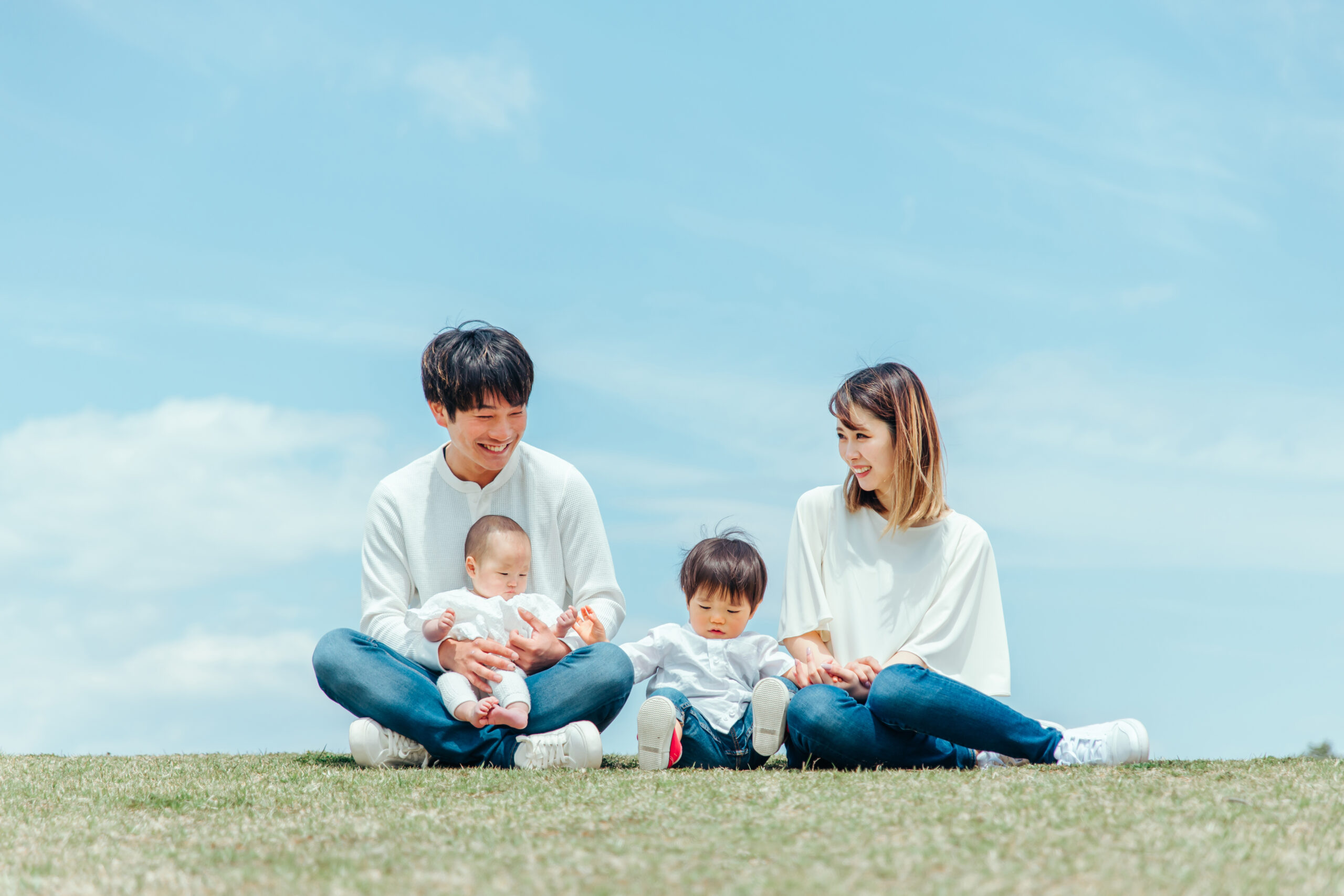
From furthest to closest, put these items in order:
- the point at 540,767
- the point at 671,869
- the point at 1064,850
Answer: the point at 540,767
the point at 1064,850
the point at 671,869

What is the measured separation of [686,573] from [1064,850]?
9.42 ft

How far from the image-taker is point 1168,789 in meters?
3.71

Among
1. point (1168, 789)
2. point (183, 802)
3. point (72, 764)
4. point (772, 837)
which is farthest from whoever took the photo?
point (72, 764)

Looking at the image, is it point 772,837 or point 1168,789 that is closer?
point 772,837

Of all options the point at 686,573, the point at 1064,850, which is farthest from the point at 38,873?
the point at 686,573

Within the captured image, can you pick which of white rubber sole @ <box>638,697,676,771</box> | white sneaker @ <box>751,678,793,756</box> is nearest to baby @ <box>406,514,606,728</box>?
white rubber sole @ <box>638,697,676,771</box>

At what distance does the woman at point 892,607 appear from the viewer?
4.82 m

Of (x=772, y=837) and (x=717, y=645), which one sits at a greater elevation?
(x=717, y=645)

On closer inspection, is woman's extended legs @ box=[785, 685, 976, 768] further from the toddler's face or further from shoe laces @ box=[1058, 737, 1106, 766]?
the toddler's face

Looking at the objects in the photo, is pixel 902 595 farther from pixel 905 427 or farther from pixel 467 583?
pixel 467 583

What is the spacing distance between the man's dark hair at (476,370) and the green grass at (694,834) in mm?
1689

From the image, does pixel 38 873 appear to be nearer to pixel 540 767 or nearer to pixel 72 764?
pixel 540 767

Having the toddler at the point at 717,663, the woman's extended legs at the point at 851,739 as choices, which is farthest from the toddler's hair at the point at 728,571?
the woman's extended legs at the point at 851,739

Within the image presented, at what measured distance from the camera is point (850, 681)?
495 centimetres
